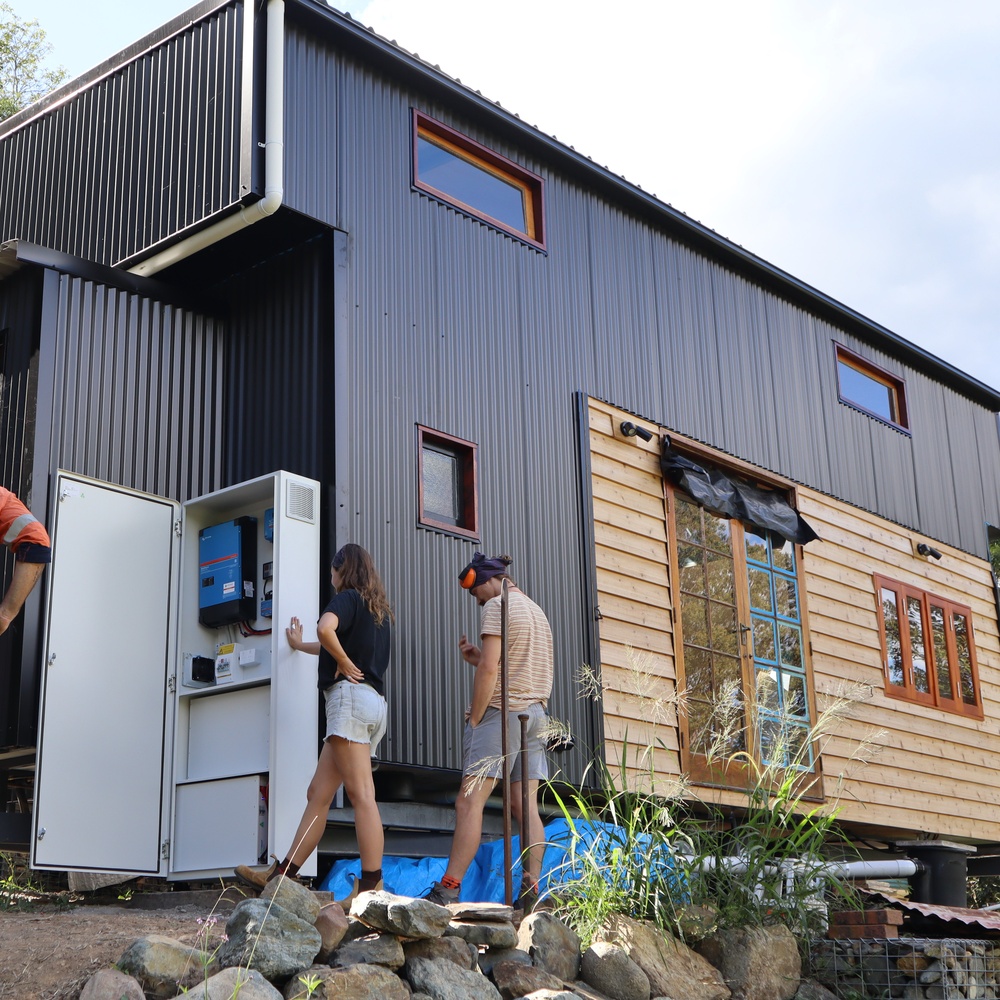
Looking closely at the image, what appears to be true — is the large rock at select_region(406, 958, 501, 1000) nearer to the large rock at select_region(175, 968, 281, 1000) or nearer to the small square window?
the large rock at select_region(175, 968, 281, 1000)

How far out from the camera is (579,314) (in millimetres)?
10461

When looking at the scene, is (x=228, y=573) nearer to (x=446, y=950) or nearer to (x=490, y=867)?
(x=490, y=867)

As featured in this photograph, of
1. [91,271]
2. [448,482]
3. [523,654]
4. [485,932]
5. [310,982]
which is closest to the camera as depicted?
[310,982]

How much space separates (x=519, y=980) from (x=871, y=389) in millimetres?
10295

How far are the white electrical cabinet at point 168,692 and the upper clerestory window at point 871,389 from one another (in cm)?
762

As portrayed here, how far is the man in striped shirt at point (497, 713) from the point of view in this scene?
6.30 metres

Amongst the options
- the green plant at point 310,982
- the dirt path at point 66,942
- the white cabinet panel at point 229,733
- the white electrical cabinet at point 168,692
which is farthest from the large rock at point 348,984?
the white cabinet panel at point 229,733

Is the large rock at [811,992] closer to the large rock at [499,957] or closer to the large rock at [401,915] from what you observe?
the large rock at [499,957]

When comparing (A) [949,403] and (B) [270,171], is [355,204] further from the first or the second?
(A) [949,403]

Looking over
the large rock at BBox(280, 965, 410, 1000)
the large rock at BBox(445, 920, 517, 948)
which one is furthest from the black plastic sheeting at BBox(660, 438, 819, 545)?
the large rock at BBox(280, 965, 410, 1000)

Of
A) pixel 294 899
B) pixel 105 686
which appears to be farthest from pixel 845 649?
pixel 294 899

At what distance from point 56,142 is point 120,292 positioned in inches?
99.0

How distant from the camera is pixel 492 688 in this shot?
662cm

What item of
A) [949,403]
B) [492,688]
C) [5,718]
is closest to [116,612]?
[5,718]
